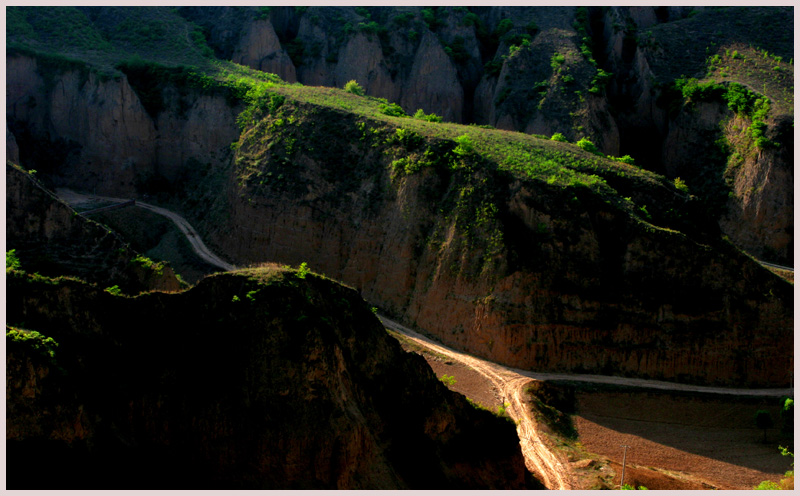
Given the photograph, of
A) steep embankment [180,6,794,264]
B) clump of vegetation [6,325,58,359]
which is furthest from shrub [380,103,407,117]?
clump of vegetation [6,325,58,359]

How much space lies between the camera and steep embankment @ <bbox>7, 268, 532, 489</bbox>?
29.0 meters

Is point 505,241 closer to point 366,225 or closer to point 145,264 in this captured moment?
point 366,225

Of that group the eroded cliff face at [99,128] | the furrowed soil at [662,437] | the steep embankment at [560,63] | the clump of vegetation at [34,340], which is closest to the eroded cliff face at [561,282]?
the furrowed soil at [662,437]

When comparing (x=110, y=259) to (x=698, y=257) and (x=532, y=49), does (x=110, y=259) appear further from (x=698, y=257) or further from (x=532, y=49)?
(x=532, y=49)

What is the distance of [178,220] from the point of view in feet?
226

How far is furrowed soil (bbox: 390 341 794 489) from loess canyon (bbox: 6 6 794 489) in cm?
229

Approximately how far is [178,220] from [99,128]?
10.0 metres

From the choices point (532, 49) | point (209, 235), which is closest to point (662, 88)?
point (532, 49)

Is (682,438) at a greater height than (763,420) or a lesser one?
lesser

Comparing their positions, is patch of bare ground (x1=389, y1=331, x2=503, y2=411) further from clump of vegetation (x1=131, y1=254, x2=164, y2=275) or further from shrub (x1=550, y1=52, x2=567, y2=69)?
shrub (x1=550, y1=52, x2=567, y2=69)

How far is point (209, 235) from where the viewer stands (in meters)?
66.1

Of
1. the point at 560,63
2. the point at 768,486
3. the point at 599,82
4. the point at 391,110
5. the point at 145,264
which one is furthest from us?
the point at 560,63

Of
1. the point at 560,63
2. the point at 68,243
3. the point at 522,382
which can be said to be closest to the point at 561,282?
the point at 522,382

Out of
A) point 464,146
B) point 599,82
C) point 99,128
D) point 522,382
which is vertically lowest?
point 522,382
